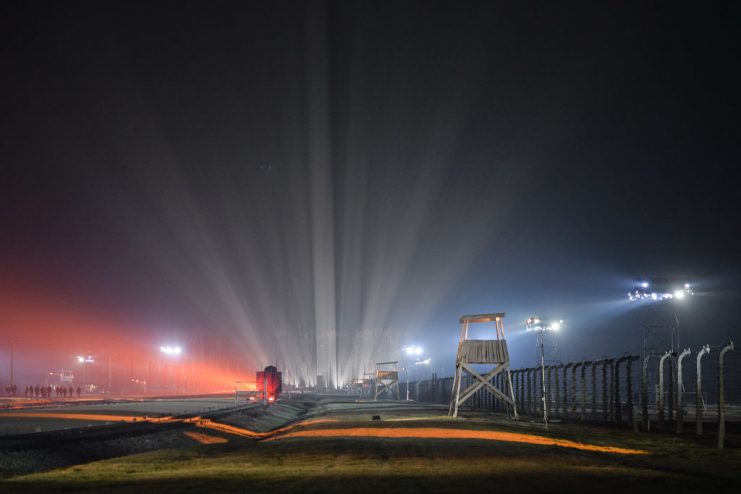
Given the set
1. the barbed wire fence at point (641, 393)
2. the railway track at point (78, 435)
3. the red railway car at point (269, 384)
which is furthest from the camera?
the red railway car at point (269, 384)

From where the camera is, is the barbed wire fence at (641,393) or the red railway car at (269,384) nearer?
the barbed wire fence at (641,393)

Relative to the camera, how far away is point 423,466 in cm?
1557

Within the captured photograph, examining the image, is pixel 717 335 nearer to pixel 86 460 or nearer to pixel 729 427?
pixel 729 427

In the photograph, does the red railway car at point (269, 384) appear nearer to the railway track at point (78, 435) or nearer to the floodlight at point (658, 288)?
the floodlight at point (658, 288)

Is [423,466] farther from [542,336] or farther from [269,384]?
[269,384]

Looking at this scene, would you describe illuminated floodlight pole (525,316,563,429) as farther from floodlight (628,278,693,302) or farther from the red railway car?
the red railway car

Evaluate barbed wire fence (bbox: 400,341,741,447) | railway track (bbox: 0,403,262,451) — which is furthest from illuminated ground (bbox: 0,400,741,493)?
railway track (bbox: 0,403,262,451)

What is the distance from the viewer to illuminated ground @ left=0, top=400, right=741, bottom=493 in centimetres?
1257

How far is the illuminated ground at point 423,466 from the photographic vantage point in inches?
495

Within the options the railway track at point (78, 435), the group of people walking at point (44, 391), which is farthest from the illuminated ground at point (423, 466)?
the group of people walking at point (44, 391)

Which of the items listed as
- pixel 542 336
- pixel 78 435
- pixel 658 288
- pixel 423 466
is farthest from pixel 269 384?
pixel 423 466

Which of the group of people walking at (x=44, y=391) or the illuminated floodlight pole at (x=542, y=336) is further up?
the illuminated floodlight pole at (x=542, y=336)

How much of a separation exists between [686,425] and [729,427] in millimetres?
2994

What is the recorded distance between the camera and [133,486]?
13328 millimetres
